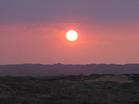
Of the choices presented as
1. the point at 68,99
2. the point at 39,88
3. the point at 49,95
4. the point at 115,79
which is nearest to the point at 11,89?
the point at 39,88

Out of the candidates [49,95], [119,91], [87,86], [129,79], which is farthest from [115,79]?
[49,95]

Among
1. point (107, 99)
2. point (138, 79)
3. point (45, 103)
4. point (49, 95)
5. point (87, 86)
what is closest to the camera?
point (45, 103)

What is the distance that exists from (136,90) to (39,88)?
10361mm

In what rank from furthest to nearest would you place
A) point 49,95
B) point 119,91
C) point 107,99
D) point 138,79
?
point 138,79, point 119,91, point 49,95, point 107,99

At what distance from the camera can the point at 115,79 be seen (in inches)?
Result: 2879

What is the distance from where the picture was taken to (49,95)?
50094 mm

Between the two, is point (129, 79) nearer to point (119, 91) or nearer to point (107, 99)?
point (119, 91)

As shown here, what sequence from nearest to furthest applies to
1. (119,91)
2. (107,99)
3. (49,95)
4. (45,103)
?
1. (45,103)
2. (107,99)
3. (49,95)
4. (119,91)

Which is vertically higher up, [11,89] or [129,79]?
[129,79]

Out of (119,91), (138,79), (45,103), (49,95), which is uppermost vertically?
(138,79)

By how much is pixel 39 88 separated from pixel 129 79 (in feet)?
59.2

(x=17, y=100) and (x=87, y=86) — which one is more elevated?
(x=87, y=86)

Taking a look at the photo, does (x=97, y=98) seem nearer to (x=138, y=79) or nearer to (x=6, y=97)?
(x=6, y=97)

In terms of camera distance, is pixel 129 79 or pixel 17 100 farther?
pixel 129 79
